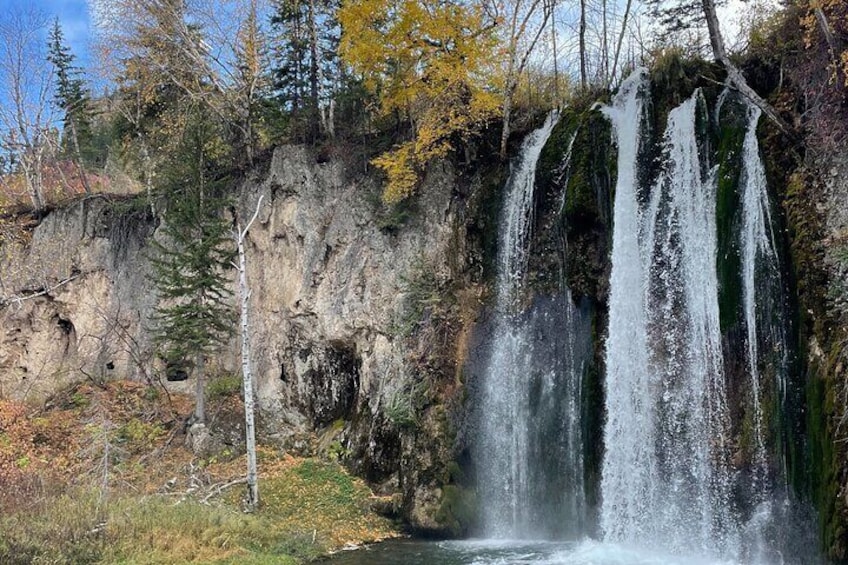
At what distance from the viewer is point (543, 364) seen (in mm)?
14508

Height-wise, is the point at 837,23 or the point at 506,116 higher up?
the point at 506,116

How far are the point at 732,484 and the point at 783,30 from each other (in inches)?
363

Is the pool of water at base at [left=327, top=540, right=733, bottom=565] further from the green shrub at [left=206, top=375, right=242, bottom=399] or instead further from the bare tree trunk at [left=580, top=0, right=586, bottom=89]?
the bare tree trunk at [left=580, top=0, right=586, bottom=89]

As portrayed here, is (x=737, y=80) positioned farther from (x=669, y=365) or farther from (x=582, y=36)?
(x=582, y=36)

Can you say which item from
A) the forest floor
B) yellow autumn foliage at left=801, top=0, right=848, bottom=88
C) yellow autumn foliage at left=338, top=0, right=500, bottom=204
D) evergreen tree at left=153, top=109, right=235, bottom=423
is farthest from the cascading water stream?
evergreen tree at left=153, top=109, right=235, bottom=423

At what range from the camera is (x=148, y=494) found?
13859mm

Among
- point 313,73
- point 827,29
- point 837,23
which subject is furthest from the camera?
point 313,73

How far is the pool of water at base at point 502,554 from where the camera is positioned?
33.8 feet

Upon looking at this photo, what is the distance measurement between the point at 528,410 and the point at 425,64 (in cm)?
1013

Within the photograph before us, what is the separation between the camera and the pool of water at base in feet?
33.8

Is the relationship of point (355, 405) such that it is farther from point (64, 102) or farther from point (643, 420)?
point (64, 102)

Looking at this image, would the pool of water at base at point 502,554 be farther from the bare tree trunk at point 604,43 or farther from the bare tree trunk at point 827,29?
the bare tree trunk at point 604,43

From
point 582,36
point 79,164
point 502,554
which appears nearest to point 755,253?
point 502,554

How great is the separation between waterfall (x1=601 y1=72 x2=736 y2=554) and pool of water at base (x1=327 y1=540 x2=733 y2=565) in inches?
19.9
